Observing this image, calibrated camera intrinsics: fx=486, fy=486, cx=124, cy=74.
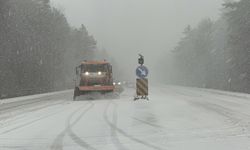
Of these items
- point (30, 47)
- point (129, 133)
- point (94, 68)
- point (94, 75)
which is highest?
point (30, 47)

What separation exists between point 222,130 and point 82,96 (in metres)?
22.7

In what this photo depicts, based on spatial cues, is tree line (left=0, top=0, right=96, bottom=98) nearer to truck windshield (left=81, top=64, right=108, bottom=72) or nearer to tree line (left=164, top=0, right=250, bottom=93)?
truck windshield (left=81, top=64, right=108, bottom=72)

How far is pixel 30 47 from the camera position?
231 feet

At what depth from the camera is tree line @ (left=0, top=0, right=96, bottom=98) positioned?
5869 centimetres

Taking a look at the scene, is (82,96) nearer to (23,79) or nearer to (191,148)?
(191,148)

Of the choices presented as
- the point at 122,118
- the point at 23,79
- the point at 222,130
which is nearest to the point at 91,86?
the point at 122,118

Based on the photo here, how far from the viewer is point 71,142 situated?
11.7 metres

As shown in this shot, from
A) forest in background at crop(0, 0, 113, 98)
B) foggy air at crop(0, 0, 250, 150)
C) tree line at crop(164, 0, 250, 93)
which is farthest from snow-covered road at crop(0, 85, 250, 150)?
tree line at crop(164, 0, 250, 93)

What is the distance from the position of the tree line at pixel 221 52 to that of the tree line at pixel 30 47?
2459 cm

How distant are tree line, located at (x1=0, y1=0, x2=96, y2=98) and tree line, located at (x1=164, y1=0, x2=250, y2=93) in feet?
80.7

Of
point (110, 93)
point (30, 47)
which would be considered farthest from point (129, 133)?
point (30, 47)

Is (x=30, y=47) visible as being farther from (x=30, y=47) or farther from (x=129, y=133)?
(x=129, y=133)

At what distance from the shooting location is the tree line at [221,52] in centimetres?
5631

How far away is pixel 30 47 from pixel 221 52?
35037 millimetres
